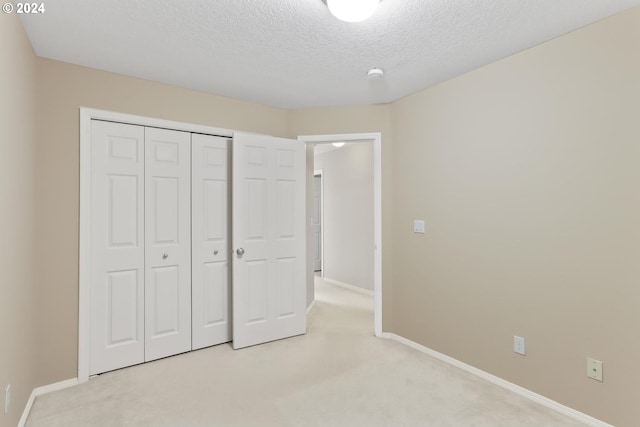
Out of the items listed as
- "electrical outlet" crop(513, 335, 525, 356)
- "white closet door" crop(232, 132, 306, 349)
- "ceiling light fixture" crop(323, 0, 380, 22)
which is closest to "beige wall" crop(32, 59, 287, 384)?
"white closet door" crop(232, 132, 306, 349)

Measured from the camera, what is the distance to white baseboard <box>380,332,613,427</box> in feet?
6.61

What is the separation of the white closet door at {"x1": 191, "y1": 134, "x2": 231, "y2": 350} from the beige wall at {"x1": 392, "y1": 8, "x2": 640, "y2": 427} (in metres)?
1.84

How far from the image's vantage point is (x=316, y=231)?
6.82m

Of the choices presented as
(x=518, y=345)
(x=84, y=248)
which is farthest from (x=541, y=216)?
(x=84, y=248)

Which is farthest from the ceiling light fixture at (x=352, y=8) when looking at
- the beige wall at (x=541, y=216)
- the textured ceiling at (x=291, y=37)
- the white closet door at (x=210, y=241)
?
the white closet door at (x=210, y=241)

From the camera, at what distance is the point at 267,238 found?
131 inches

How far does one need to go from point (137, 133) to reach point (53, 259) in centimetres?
114

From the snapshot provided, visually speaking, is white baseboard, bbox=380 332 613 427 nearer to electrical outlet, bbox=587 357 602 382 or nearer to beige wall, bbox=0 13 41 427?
electrical outlet, bbox=587 357 602 382

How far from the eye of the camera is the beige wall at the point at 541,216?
6.23ft

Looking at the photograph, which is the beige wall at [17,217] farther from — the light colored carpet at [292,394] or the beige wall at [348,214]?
the beige wall at [348,214]

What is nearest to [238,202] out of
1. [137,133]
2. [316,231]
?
[137,133]

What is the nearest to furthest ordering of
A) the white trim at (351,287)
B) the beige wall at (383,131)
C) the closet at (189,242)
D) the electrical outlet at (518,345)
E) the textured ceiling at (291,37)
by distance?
the textured ceiling at (291,37) → the electrical outlet at (518,345) → the closet at (189,242) → the beige wall at (383,131) → the white trim at (351,287)

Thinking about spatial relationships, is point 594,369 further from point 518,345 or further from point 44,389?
point 44,389

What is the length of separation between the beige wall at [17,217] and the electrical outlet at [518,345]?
3.02 m
